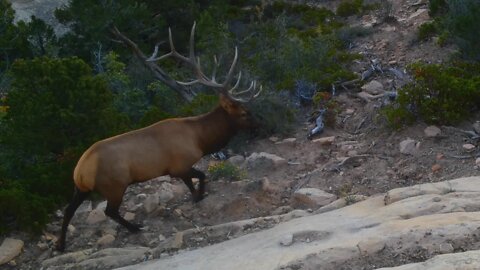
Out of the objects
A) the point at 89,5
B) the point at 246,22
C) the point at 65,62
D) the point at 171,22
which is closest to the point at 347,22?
the point at 246,22

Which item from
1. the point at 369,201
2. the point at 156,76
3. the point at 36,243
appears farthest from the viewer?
the point at 156,76

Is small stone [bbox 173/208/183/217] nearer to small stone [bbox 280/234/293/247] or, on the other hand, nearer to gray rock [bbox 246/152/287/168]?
gray rock [bbox 246/152/287/168]

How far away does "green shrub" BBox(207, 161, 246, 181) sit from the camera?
9.23 metres

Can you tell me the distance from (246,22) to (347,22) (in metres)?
2.53

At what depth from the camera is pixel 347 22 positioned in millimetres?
17328

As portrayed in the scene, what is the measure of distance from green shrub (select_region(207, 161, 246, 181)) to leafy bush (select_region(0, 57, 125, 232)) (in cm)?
138

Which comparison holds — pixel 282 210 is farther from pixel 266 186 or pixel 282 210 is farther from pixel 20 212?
pixel 20 212

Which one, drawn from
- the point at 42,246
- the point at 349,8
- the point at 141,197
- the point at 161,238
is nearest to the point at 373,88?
the point at 141,197

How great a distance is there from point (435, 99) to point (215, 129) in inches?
112

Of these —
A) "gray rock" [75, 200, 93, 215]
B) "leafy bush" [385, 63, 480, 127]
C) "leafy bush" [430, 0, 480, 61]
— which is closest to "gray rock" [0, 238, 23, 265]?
"gray rock" [75, 200, 93, 215]

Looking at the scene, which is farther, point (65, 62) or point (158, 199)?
point (65, 62)

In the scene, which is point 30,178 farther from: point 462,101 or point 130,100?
point 462,101

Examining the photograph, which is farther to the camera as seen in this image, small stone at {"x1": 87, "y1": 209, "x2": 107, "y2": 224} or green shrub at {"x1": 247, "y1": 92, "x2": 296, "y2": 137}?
green shrub at {"x1": 247, "y1": 92, "x2": 296, "y2": 137}

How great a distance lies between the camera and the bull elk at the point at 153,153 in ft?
25.8
